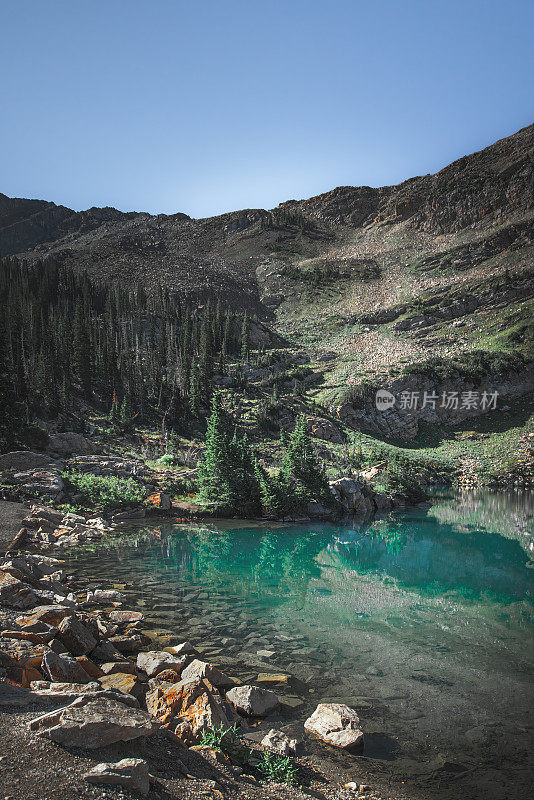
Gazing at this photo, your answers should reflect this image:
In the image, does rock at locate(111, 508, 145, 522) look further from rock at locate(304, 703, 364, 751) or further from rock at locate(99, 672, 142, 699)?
rock at locate(304, 703, 364, 751)

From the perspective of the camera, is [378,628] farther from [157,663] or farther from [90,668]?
[90,668]

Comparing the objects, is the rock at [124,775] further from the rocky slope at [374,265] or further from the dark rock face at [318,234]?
the dark rock face at [318,234]

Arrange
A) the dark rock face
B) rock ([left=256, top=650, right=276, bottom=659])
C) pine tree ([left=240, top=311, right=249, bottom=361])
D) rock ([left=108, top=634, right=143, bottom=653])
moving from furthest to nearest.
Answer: the dark rock face
pine tree ([left=240, top=311, right=249, bottom=361])
rock ([left=256, top=650, right=276, bottom=659])
rock ([left=108, top=634, right=143, bottom=653])

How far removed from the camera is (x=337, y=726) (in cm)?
754

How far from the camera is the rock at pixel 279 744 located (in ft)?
21.6

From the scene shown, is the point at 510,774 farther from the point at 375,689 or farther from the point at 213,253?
the point at 213,253

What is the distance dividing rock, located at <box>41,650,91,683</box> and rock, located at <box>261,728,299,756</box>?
3280mm

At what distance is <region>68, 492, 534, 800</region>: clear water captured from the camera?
24.5ft

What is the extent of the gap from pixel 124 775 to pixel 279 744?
3251 millimetres

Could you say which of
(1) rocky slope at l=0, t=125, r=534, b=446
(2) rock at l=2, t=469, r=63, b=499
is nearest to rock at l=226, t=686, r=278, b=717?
(2) rock at l=2, t=469, r=63, b=499

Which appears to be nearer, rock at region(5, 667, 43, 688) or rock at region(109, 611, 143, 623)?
rock at region(5, 667, 43, 688)

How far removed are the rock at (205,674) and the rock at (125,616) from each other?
400 centimetres

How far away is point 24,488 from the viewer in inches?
1041

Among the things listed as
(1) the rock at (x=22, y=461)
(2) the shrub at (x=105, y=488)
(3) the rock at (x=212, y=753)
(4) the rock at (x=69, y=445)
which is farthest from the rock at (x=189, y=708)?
(4) the rock at (x=69, y=445)
